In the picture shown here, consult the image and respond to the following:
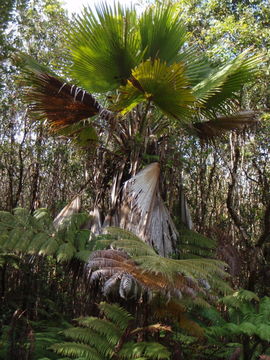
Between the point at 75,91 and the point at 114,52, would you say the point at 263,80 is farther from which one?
the point at 75,91

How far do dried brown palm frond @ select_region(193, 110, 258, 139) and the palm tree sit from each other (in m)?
0.01

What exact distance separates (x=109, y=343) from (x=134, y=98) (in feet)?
9.28

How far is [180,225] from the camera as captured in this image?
5.76m

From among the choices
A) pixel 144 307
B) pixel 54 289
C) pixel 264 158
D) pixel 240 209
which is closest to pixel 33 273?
pixel 54 289

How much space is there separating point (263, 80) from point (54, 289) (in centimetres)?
579

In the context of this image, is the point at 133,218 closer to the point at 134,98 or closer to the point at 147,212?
the point at 147,212

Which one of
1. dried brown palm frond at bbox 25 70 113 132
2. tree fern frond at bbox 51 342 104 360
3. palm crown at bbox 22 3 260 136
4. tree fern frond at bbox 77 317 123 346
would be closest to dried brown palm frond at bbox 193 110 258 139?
palm crown at bbox 22 3 260 136

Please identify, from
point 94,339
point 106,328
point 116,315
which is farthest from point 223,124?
point 94,339

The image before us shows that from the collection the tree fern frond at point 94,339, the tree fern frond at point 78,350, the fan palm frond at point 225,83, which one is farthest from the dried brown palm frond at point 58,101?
the tree fern frond at point 78,350

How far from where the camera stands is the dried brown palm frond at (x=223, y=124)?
580 cm

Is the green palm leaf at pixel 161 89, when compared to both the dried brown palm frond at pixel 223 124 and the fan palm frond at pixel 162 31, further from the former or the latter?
the dried brown palm frond at pixel 223 124

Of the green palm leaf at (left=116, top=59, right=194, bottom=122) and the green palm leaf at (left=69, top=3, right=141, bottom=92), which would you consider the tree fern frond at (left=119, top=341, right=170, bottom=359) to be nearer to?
the green palm leaf at (left=116, top=59, right=194, bottom=122)

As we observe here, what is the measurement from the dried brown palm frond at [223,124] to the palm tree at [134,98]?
0.05ft

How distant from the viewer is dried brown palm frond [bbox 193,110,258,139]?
229 inches
